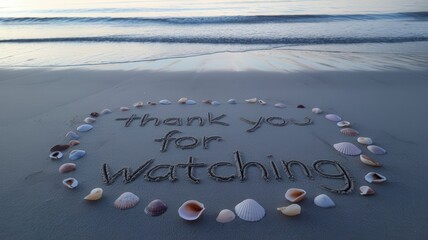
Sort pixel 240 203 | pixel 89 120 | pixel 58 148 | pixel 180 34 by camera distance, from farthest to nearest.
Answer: pixel 180 34 → pixel 89 120 → pixel 58 148 → pixel 240 203

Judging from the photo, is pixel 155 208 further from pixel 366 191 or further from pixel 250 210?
pixel 366 191

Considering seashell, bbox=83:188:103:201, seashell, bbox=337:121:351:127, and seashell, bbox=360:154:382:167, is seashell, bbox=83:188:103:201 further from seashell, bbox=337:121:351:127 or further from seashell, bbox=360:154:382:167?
seashell, bbox=337:121:351:127

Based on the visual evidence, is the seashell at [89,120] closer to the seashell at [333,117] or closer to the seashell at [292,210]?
the seashell at [292,210]

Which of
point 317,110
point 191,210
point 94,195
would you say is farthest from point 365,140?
point 94,195

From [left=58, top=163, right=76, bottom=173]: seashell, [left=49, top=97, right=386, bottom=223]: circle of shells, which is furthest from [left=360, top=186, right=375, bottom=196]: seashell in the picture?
[left=58, top=163, right=76, bottom=173]: seashell

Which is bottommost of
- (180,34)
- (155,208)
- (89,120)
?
(155,208)

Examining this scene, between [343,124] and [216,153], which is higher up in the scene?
[343,124]
